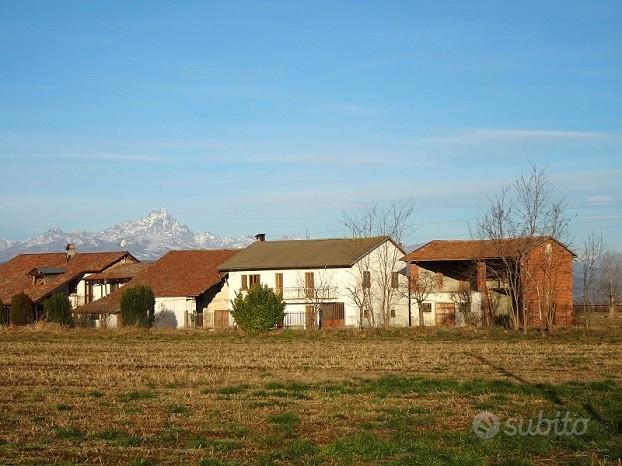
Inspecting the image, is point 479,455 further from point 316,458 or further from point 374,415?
point 374,415

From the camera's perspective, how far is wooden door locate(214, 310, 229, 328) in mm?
70562

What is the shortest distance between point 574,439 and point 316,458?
4.06m

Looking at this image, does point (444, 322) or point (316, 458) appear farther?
point (444, 322)

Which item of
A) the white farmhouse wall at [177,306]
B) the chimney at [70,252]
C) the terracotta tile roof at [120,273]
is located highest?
the chimney at [70,252]

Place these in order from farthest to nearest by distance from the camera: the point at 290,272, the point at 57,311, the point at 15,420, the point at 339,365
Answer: the point at 290,272 → the point at 57,311 → the point at 339,365 → the point at 15,420

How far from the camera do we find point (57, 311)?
6297 centimetres

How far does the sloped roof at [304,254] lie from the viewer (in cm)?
7006

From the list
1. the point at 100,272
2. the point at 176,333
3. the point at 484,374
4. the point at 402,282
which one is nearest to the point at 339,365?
the point at 484,374

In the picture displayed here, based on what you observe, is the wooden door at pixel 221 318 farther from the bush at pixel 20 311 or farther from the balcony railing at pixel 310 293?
the bush at pixel 20 311

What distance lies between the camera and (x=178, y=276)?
74.6 m

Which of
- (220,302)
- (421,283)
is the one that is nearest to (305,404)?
(421,283)

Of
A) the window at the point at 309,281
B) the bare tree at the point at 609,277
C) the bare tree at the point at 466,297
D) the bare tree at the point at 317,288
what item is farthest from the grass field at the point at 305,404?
the bare tree at the point at 609,277

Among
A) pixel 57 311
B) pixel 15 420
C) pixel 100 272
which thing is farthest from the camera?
pixel 100 272

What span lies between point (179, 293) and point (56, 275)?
1445 centimetres
